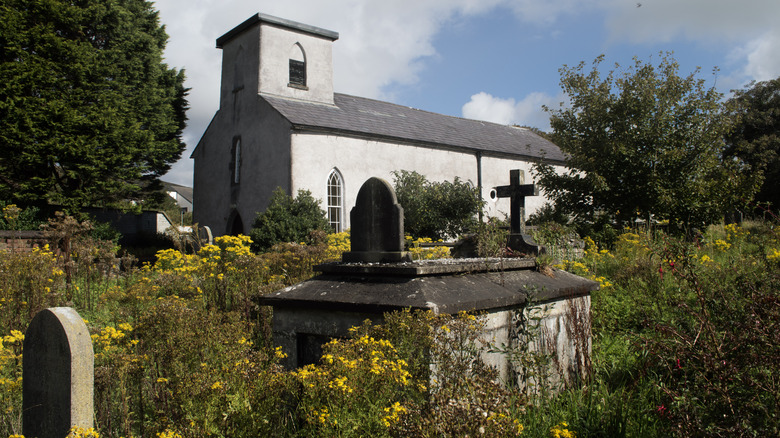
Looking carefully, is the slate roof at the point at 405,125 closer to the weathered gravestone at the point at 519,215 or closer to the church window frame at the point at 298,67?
the church window frame at the point at 298,67

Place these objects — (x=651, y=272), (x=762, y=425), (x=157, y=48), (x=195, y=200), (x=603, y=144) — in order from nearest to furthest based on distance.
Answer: (x=762, y=425) < (x=651, y=272) < (x=603, y=144) < (x=195, y=200) < (x=157, y=48)

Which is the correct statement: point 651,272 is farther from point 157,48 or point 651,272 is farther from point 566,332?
point 157,48

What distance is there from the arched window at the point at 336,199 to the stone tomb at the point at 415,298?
1438 cm

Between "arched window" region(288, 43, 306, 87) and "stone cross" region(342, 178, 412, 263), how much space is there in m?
16.4

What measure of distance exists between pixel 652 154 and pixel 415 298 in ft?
41.1

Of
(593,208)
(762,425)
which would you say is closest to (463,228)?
(593,208)

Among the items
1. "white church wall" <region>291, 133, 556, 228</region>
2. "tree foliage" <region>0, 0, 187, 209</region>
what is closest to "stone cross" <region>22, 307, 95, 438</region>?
"white church wall" <region>291, 133, 556, 228</region>

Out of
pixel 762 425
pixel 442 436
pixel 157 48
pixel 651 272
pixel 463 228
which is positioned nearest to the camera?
pixel 442 436

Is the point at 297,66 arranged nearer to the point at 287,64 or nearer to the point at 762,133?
the point at 287,64

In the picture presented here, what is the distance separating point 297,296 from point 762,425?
2.97 metres

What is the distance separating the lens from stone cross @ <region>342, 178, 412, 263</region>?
15.1 feet

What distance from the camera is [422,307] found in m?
3.55

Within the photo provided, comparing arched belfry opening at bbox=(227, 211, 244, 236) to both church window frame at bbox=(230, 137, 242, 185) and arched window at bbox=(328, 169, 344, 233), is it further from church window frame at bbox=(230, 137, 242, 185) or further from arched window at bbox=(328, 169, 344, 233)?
arched window at bbox=(328, 169, 344, 233)

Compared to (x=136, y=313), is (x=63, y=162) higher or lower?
higher
